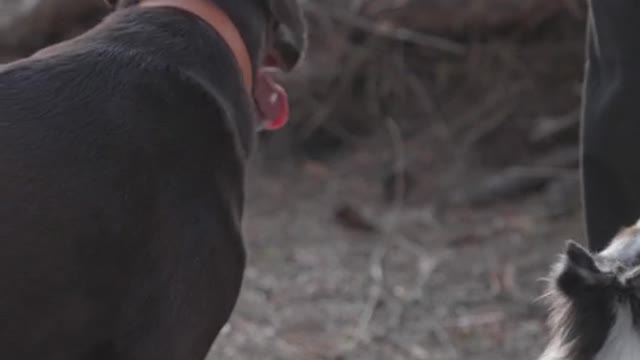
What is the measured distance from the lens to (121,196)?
9.98 feet

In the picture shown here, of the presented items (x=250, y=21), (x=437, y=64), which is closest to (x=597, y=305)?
(x=250, y=21)

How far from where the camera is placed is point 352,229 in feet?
20.8

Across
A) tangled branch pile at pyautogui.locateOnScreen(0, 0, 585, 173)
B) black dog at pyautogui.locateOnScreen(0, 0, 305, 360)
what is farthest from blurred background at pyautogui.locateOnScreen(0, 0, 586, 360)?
black dog at pyautogui.locateOnScreen(0, 0, 305, 360)

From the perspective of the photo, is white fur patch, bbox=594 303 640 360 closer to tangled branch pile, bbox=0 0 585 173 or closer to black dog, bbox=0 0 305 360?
black dog, bbox=0 0 305 360

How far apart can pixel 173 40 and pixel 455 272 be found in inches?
108

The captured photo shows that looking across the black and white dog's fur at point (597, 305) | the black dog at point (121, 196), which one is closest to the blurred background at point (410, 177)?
the black dog at point (121, 196)

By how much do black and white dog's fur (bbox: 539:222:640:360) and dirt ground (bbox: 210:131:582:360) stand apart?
2.12m

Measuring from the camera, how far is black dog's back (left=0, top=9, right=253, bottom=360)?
2.96m

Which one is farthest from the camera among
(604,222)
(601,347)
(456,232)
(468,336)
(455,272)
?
(456,232)

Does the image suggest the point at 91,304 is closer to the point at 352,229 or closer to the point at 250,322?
the point at 250,322

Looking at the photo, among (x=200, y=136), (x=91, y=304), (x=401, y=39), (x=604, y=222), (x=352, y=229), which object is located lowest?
(x=352, y=229)

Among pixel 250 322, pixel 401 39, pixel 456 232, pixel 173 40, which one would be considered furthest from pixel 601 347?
pixel 401 39

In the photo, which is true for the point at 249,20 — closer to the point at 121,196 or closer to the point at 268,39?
the point at 268,39

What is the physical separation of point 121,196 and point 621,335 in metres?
1.10
